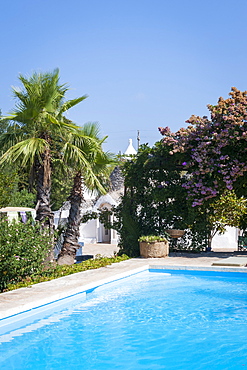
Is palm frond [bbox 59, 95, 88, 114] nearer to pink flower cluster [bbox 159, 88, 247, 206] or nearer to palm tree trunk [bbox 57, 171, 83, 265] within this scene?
palm tree trunk [bbox 57, 171, 83, 265]

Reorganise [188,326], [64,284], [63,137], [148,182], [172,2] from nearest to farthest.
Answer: [188,326], [64,284], [63,137], [172,2], [148,182]

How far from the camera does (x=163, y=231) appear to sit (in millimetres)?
14930

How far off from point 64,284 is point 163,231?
6464 mm

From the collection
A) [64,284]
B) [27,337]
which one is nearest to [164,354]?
[27,337]

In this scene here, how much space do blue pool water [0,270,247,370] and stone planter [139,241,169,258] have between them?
3.51 meters

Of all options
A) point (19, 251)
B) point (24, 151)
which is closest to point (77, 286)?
point (19, 251)

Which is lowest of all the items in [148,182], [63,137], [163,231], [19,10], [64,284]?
[64,284]

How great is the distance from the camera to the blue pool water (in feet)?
18.5

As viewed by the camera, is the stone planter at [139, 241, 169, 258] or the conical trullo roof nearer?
the stone planter at [139, 241, 169, 258]

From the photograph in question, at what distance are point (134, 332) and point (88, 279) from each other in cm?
294

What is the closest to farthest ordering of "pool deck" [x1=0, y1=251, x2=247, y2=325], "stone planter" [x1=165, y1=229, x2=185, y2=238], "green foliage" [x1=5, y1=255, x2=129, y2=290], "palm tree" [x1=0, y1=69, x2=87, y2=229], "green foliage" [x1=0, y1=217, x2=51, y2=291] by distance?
"pool deck" [x1=0, y1=251, x2=247, y2=325]
"green foliage" [x1=0, y1=217, x2=51, y2=291]
"green foliage" [x1=5, y1=255, x2=129, y2=290]
"palm tree" [x1=0, y1=69, x2=87, y2=229]
"stone planter" [x1=165, y1=229, x2=185, y2=238]

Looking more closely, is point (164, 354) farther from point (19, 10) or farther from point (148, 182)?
point (19, 10)

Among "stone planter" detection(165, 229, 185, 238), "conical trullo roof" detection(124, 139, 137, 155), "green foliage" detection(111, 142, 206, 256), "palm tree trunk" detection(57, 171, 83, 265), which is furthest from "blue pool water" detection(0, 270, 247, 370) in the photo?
"conical trullo roof" detection(124, 139, 137, 155)

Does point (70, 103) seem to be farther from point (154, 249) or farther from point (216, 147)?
point (154, 249)
